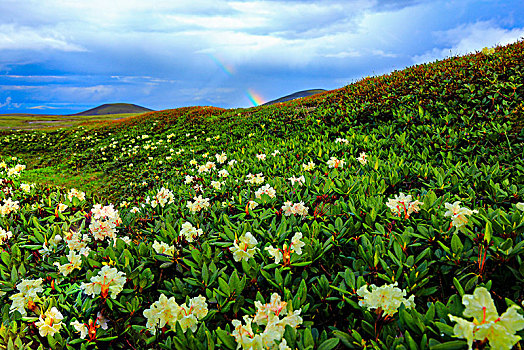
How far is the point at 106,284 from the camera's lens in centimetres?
234

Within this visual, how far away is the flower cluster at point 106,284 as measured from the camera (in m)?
2.31

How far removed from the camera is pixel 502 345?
132cm

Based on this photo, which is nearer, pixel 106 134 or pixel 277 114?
pixel 277 114

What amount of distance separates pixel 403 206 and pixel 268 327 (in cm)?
189

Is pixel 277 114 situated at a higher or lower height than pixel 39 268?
higher

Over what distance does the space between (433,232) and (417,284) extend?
65 centimetres

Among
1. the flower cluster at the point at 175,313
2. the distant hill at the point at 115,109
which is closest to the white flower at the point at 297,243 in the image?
the flower cluster at the point at 175,313

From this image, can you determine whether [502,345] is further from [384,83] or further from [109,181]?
[109,181]

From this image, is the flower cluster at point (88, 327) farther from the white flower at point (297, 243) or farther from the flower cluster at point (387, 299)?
the flower cluster at point (387, 299)

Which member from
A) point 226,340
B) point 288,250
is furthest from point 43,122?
point 226,340

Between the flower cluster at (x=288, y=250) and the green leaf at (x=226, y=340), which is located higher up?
the flower cluster at (x=288, y=250)

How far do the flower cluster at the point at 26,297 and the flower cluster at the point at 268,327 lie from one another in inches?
76.5

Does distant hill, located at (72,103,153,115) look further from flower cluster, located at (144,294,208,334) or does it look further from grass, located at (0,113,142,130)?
flower cluster, located at (144,294,208,334)

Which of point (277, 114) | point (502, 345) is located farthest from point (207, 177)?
point (277, 114)
